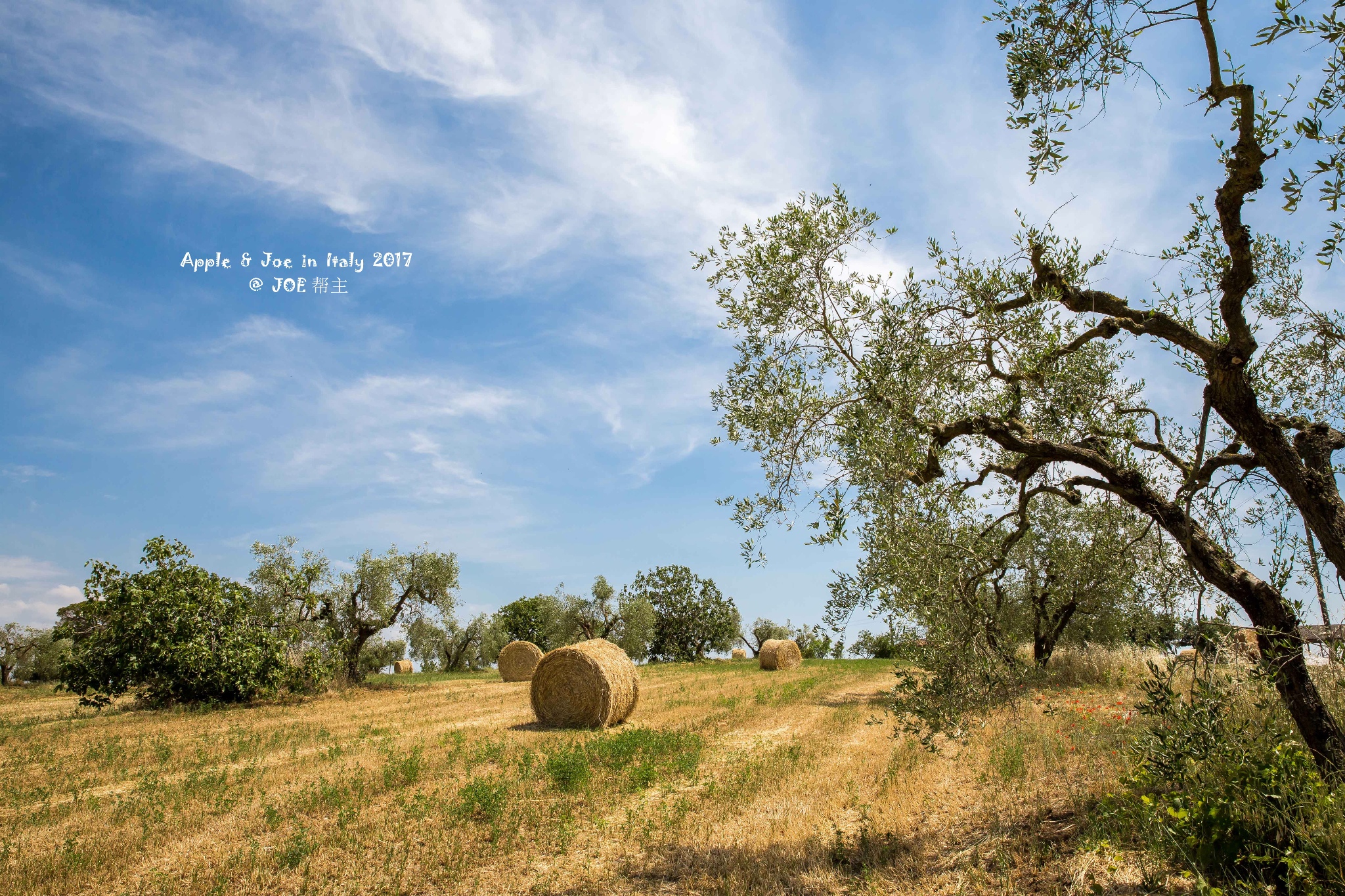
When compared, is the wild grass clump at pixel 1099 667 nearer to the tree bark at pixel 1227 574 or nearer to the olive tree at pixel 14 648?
the tree bark at pixel 1227 574

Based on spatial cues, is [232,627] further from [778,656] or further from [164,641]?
[778,656]

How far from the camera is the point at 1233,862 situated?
5.84m

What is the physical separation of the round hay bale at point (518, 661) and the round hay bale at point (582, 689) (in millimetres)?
17887

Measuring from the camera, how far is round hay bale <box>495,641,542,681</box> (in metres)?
35.9

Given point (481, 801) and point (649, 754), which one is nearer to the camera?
point (481, 801)

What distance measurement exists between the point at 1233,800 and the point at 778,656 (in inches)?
1346

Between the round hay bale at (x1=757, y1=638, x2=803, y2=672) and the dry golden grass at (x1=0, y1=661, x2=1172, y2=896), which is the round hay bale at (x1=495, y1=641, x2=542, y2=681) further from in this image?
the dry golden grass at (x1=0, y1=661, x2=1172, y2=896)

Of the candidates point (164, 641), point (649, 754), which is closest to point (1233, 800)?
point (649, 754)

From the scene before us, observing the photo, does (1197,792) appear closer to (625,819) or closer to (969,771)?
(969,771)

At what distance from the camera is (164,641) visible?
22422 mm

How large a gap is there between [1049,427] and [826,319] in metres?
2.91

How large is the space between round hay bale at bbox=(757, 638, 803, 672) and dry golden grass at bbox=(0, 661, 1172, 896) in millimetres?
22991

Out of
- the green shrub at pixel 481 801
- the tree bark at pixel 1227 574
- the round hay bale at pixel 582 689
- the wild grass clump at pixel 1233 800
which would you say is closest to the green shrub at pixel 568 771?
the green shrub at pixel 481 801

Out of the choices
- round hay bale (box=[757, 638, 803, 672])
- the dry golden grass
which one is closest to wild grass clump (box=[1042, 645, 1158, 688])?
the dry golden grass
